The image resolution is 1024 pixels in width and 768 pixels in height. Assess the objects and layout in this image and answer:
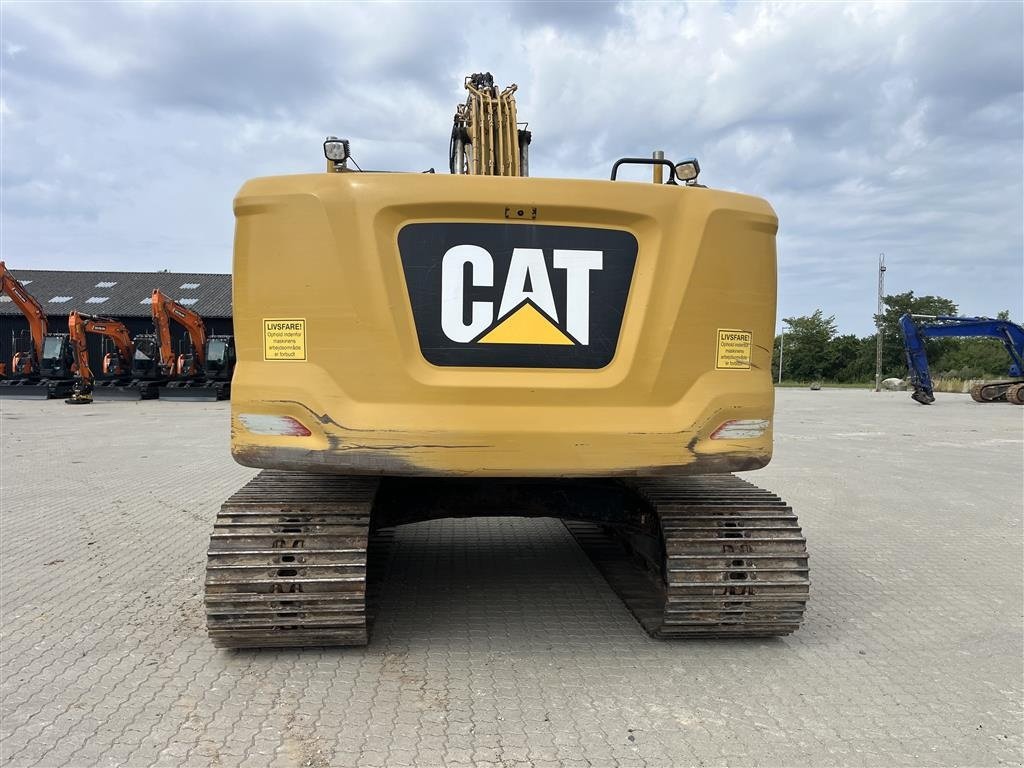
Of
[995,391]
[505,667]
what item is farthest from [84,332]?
[995,391]

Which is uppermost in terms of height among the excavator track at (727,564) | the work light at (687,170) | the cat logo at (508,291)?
the work light at (687,170)

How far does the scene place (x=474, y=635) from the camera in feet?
11.5

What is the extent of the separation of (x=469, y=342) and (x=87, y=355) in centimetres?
2671

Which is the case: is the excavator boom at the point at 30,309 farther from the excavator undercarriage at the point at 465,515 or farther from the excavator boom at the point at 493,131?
the excavator undercarriage at the point at 465,515

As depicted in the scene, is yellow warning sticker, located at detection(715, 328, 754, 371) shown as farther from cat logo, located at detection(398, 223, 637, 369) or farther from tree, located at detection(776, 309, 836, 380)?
tree, located at detection(776, 309, 836, 380)

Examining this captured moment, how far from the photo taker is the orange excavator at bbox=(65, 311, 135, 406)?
80.4ft

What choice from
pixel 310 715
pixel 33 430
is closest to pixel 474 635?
pixel 310 715

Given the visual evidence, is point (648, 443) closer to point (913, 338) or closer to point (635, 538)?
point (635, 538)

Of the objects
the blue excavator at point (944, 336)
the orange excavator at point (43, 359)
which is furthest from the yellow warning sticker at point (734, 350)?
the orange excavator at point (43, 359)

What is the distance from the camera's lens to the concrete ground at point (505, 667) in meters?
2.52

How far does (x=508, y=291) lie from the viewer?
282cm

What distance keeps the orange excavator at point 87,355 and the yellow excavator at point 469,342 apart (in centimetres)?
2477

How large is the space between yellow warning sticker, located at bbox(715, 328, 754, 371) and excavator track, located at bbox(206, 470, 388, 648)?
5.44ft

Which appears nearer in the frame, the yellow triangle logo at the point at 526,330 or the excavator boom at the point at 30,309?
the yellow triangle logo at the point at 526,330
